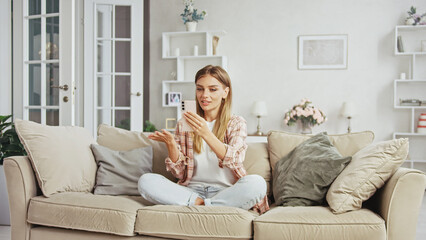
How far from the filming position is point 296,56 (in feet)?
16.8

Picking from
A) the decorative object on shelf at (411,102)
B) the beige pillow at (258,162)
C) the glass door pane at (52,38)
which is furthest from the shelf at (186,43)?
the beige pillow at (258,162)

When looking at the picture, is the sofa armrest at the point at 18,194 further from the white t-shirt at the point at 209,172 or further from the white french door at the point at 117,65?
the white french door at the point at 117,65

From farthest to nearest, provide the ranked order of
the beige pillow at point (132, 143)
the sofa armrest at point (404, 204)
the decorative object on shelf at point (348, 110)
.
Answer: the decorative object on shelf at point (348, 110) → the beige pillow at point (132, 143) → the sofa armrest at point (404, 204)

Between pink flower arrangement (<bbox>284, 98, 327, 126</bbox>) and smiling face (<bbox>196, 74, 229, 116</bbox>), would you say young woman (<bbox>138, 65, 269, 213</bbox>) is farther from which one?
pink flower arrangement (<bbox>284, 98, 327, 126</bbox>)

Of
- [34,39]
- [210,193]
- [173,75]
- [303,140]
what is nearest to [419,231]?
[303,140]

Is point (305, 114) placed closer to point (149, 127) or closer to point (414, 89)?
point (414, 89)

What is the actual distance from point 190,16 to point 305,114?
1.88 metres

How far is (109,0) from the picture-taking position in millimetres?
4797

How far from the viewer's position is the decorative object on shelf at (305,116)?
477 centimetres

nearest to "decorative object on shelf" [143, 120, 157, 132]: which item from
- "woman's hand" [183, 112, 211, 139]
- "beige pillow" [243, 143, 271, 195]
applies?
"beige pillow" [243, 143, 271, 195]

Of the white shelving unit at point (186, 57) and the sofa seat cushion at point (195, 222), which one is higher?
the white shelving unit at point (186, 57)

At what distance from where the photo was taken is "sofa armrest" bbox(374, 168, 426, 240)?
185 centimetres

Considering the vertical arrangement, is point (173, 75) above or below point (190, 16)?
below

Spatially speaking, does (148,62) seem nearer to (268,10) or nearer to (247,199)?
(268,10)
